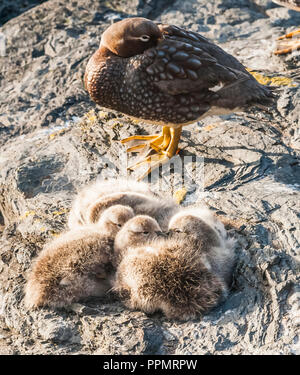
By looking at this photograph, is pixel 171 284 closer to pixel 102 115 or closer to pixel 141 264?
pixel 141 264

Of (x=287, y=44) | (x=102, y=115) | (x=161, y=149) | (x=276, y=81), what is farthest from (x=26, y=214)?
(x=287, y=44)

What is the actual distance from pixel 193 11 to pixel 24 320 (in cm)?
468

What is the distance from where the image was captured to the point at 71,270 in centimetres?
337

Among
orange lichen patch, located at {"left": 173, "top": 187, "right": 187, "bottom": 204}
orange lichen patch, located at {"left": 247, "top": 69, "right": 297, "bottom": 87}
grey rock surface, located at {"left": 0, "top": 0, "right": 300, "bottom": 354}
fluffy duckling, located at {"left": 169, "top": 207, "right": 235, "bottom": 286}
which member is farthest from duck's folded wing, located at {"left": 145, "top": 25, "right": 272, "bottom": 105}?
fluffy duckling, located at {"left": 169, "top": 207, "right": 235, "bottom": 286}

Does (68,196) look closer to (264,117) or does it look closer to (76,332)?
(76,332)

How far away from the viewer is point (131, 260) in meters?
3.33

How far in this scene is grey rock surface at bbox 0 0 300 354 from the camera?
3125mm

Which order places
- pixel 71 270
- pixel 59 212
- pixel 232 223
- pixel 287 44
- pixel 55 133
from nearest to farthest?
pixel 71 270
pixel 232 223
pixel 59 212
pixel 55 133
pixel 287 44

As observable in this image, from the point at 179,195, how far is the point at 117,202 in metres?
0.57

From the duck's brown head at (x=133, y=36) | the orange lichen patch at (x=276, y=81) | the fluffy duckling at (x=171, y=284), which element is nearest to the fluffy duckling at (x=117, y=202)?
the fluffy duckling at (x=171, y=284)

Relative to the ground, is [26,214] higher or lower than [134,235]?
lower

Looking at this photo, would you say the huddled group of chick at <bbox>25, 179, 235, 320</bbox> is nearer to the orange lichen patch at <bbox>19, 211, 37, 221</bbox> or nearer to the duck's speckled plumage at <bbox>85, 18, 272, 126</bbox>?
the orange lichen patch at <bbox>19, 211, 37, 221</bbox>

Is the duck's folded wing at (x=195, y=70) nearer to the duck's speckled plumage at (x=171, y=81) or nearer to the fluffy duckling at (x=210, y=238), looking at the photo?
the duck's speckled plumage at (x=171, y=81)

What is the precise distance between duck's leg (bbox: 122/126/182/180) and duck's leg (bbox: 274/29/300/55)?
72.4 inches
